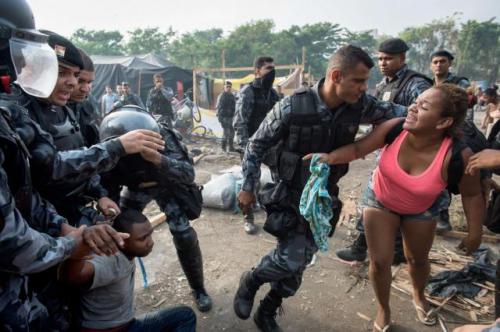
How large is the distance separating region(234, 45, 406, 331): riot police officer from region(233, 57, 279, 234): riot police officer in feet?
7.37

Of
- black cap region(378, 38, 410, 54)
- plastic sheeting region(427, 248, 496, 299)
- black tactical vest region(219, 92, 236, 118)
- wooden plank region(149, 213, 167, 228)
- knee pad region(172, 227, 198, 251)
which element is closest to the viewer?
knee pad region(172, 227, 198, 251)

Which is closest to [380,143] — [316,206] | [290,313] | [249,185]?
[316,206]

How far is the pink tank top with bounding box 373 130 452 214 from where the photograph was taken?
6.99 ft

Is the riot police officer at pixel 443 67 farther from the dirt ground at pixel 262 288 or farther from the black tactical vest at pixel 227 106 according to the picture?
the black tactical vest at pixel 227 106

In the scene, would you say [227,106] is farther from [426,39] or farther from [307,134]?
[426,39]

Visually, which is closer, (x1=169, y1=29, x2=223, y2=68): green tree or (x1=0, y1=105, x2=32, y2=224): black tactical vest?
(x1=0, y1=105, x2=32, y2=224): black tactical vest

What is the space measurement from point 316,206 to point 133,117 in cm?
134

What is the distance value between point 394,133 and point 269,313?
157 centimetres

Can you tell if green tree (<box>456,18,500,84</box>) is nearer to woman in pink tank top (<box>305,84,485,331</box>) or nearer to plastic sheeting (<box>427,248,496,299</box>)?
plastic sheeting (<box>427,248,496,299</box>)

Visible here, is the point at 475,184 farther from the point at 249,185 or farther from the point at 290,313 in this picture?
the point at 290,313

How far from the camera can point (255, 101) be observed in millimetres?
4734

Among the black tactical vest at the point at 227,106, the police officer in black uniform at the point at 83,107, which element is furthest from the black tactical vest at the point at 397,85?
the black tactical vest at the point at 227,106

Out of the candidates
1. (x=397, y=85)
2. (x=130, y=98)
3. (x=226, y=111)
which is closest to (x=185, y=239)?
(x=397, y=85)

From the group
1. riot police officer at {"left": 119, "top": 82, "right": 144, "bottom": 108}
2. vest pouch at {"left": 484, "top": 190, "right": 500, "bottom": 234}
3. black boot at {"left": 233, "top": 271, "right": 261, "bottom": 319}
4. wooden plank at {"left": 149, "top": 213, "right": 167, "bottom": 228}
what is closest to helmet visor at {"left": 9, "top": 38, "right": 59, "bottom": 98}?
black boot at {"left": 233, "top": 271, "right": 261, "bottom": 319}
